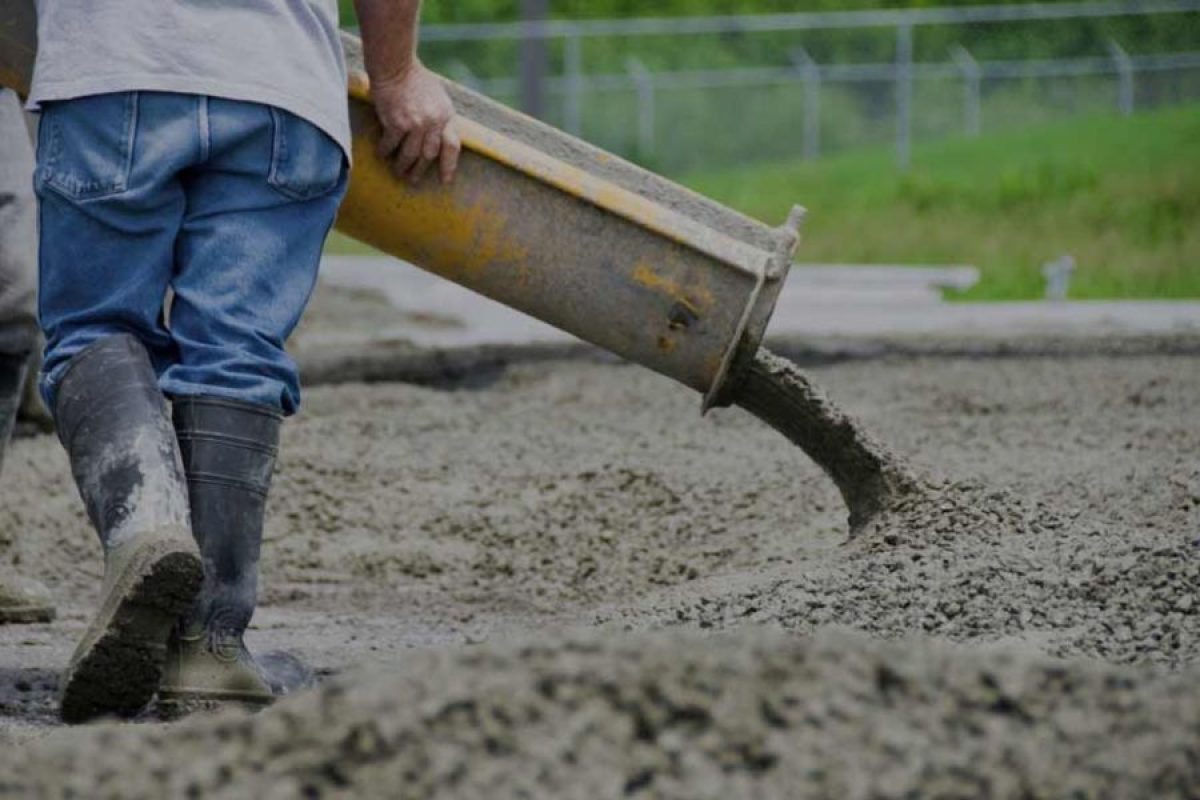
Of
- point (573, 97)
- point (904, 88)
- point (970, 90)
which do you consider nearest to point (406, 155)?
point (573, 97)

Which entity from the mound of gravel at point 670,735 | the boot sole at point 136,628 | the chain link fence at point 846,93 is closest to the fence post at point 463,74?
the chain link fence at point 846,93

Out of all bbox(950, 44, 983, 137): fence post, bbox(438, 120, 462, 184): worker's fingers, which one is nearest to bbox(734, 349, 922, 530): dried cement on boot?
bbox(438, 120, 462, 184): worker's fingers

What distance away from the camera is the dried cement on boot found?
434 cm

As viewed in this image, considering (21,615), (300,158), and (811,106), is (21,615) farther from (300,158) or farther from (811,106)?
(811,106)

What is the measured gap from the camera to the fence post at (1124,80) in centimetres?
2639

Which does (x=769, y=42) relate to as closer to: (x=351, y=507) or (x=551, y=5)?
(x=551, y=5)

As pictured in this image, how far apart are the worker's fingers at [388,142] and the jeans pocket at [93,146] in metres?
0.66

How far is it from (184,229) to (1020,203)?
53.5 ft

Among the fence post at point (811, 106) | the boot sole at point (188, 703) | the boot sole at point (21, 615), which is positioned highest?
the fence post at point (811, 106)

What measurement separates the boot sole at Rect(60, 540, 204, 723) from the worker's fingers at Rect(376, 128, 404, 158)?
3.45 feet

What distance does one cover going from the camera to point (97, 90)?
331 cm

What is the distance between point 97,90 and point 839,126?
24.4 m

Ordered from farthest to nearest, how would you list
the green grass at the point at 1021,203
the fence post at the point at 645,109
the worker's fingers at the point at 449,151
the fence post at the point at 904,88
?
the fence post at the point at 645,109 → the fence post at the point at 904,88 → the green grass at the point at 1021,203 → the worker's fingers at the point at 449,151

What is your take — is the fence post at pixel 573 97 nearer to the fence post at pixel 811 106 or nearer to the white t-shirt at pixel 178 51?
the fence post at pixel 811 106
